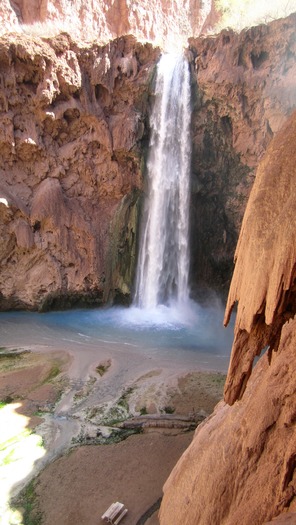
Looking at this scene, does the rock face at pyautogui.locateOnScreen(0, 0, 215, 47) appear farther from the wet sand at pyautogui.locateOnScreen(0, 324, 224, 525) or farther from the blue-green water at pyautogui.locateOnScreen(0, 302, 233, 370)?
the wet sand at pyautogui.locateOnScreen(0, 324, 224, 525)

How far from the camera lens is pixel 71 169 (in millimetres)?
15883

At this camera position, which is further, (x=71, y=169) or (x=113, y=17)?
(x=113, y=17)

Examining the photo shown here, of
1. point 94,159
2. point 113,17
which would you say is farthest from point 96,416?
point 113,17

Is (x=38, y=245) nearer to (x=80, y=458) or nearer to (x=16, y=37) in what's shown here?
(x=16, y=37)

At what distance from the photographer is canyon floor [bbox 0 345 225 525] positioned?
17.5 feet

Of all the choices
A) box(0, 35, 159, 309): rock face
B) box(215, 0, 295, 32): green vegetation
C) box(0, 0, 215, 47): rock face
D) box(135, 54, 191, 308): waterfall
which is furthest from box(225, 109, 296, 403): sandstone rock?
box(0, 0, 215, 47): rock face

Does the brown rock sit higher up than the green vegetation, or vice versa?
the green vegetation

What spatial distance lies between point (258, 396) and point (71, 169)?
44.9 ft

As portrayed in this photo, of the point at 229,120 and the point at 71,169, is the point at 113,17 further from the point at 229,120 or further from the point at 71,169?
the point at 229,120

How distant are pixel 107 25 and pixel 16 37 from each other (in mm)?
8964

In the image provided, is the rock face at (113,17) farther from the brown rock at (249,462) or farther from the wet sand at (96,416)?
the brown rock at (249,462)

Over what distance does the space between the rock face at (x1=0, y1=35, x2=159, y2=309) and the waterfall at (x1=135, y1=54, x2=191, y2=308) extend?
603 mm

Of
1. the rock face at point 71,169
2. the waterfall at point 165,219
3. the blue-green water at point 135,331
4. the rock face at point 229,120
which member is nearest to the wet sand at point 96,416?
the blue-green water at point 135,331

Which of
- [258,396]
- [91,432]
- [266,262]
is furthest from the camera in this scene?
[91,432]
